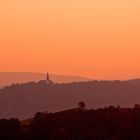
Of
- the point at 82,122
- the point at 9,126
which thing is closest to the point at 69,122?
the point at 82,122

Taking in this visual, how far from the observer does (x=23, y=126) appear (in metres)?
74.8

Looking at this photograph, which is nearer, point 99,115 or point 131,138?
point 131,138

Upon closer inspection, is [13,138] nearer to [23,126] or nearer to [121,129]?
[23,126]

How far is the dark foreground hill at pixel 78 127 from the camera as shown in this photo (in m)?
68.4

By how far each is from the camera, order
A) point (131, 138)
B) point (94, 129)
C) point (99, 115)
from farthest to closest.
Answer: point (99, 115), point (94, 129), point (131, 138)

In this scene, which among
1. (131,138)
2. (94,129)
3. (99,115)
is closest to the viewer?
(131,138)

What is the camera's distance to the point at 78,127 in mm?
72312

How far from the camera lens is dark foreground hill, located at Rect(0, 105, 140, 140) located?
2692 inches

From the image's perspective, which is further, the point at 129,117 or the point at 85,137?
the point at 129,117

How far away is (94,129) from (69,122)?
313 centimetres

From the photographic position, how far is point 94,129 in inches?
2832

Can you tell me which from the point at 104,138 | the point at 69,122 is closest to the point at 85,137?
the point at 104,138

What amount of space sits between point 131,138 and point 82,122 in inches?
357

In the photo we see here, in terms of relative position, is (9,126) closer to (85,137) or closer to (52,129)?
(52,129)
